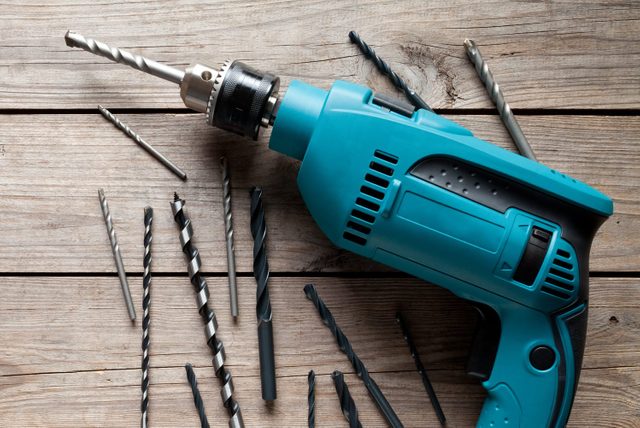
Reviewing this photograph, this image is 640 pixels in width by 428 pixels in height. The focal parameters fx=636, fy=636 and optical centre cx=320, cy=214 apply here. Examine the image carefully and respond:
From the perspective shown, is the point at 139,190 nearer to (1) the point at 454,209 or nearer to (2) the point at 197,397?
(2) the point at 197,397

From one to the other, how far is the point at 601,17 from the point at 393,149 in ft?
1.52

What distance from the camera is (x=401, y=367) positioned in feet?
3.37

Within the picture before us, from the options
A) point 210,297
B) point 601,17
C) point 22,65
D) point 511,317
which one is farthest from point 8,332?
point 601,17

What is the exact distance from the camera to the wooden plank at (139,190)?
1020 mm

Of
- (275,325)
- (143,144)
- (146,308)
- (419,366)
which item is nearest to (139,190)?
(143,144)

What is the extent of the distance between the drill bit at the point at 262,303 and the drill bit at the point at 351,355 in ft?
0.24

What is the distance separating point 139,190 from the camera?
1.02 meters

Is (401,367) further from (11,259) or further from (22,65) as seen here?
(22,65)

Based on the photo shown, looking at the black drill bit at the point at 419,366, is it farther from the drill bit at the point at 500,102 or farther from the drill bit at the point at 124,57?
the drill bit at the point at 124,57

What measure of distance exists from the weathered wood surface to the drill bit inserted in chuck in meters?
0.27

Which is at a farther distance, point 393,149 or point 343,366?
point 343,366

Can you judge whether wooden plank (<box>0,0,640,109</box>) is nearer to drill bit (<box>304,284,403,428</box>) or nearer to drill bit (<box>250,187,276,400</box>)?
drill bit (<box>250,187,276,400</box>)

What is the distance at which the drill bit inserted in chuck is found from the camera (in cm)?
89

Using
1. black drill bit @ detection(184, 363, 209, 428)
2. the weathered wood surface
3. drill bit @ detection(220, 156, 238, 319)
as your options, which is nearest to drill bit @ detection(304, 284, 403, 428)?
the weathered wood surface
